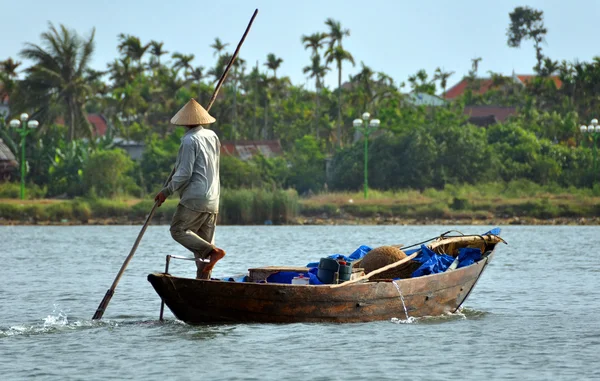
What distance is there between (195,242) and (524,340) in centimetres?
382

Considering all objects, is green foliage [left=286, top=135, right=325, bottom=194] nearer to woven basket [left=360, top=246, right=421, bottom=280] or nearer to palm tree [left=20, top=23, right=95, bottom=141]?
palm tree [left=20, top=23, right=95, bottom=141]

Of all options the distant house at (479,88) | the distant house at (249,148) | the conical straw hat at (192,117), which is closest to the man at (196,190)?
the conical straw hat at (192,117)

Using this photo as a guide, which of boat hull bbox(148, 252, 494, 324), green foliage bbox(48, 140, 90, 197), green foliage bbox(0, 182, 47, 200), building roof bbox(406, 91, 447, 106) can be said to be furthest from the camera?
building roof bbox(406, 91, 447, 106)

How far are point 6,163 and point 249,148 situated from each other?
1267 cm

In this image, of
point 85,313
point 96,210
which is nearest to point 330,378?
point 85,313

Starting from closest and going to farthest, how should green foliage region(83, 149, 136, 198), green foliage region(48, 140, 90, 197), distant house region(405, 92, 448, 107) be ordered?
1. green foliage region(83, 149, 136, 198)
2. green foliage region(48, 140, 90, 197)
3. distant house region(405, 92, 448, 107)

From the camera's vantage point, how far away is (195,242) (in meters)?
12.5

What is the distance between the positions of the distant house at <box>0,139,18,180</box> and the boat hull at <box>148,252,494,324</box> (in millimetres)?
42360

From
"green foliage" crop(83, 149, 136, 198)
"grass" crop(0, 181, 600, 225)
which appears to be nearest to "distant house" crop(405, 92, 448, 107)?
"grass" crop(0, 181, 600, 225)

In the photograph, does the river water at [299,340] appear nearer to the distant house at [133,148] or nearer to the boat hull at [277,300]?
the boat hull at [277,300]

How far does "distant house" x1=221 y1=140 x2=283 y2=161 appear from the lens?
57.6 metres

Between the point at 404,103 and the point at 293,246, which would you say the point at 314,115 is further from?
the point at 293,246

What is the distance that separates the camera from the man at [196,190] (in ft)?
40.9

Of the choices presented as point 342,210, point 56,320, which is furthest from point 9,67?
point 56,320
